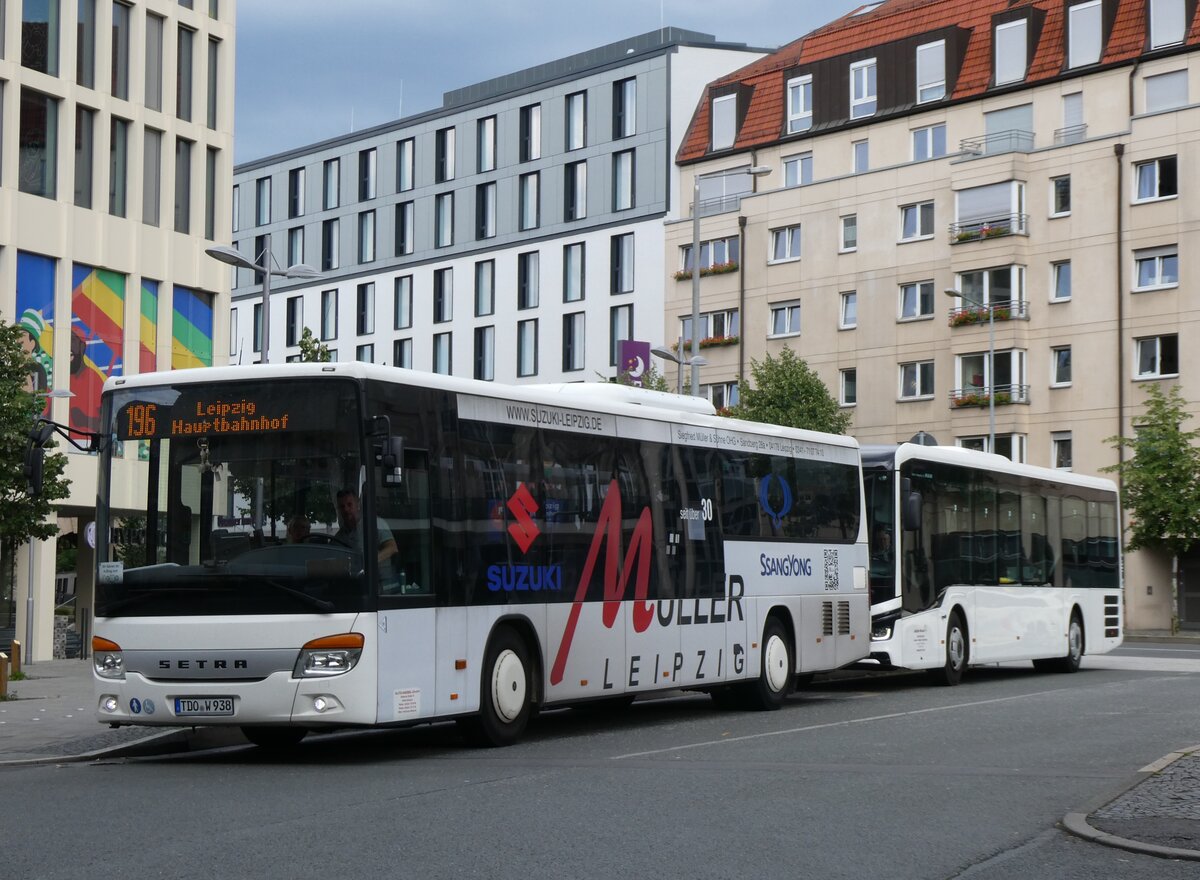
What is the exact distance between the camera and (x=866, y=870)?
8727 millimetres

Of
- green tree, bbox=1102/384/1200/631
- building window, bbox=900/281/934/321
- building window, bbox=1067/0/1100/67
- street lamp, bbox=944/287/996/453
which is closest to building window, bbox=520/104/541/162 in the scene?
building window, bbox=900/281/934/321

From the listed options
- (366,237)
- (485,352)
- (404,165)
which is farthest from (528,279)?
(366,237)

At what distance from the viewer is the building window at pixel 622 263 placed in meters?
75.7

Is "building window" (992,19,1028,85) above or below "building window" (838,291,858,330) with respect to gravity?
above

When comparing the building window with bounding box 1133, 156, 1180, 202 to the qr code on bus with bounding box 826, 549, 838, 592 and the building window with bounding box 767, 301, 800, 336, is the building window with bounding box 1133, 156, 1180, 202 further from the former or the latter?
the qr code on bus with bounding box 826, 549, 838, 592

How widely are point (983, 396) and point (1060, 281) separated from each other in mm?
4387

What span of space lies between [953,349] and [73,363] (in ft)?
113

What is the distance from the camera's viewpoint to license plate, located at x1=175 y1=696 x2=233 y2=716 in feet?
46.1

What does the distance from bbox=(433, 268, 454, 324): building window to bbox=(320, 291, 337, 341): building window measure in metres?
7.02

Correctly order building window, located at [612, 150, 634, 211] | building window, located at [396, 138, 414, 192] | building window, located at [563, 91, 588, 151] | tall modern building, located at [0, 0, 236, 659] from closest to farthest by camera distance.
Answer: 1. tall modern building, located at [0, 0, 236, 659]
2. building window, located at [612, 150, 634, 211]
3. building window, located at [563, 91, 588, 151]
4. building window, located at [396, 138, 414, 192]

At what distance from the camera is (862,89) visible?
2694 inches

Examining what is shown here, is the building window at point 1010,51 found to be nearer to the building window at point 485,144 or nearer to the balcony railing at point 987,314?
the balcony railing at point 987,314

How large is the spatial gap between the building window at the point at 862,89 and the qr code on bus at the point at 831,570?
48.1 meters

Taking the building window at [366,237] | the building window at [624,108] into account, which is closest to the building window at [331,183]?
the building window at [366,237]
